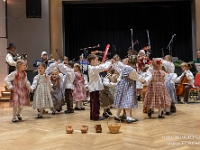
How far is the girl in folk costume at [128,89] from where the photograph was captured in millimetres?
4469

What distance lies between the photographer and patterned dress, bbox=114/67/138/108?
4.49m

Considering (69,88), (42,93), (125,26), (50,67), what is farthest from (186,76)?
(125,26)

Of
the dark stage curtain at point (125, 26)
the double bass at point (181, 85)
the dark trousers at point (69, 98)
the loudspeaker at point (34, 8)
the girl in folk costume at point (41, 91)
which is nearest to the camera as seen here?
the girl in folk costume at point (41, 91)

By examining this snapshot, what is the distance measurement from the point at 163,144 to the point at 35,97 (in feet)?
9.71

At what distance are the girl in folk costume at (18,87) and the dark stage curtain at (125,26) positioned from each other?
8.00 metres

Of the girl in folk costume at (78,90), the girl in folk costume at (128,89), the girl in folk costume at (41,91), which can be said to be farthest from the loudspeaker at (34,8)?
the girl in folk costume at (128,89)

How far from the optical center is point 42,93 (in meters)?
5.33

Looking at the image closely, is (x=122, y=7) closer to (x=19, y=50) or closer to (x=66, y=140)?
(x=19, y=50)

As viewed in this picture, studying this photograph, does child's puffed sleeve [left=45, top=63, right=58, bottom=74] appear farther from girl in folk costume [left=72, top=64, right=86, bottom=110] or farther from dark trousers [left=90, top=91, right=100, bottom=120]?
dark trousers [left=90, top=91, right=100, bottom=120]

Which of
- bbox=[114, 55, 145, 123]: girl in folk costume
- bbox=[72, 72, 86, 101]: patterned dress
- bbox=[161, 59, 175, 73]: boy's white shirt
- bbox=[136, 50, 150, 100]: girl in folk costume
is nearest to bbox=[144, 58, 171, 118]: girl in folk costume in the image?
bbox=[114, 55, 145, 123]: girl in folk costume

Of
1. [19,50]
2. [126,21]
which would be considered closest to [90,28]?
[126,21]

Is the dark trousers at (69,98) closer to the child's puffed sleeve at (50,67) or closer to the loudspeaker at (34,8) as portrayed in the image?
the child's puffed sleeve at (50,67)

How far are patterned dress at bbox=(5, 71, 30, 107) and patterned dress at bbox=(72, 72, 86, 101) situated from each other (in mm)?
1564

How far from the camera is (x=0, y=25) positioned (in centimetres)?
1041
